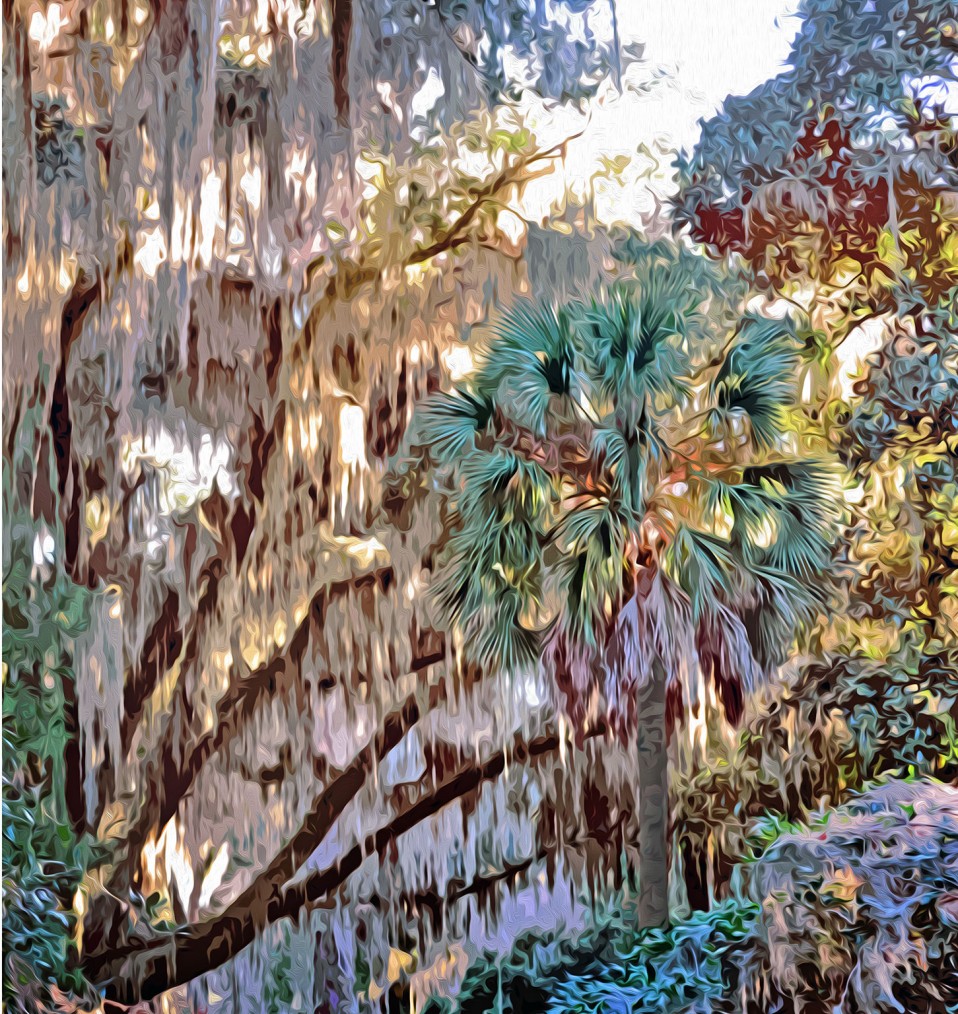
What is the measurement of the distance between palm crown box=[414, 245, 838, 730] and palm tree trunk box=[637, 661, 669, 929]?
7 cm

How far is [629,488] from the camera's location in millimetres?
2742

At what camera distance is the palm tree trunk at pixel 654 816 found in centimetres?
270

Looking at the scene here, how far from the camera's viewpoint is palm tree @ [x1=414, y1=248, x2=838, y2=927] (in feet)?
8.87

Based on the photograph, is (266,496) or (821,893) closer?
(821,893)

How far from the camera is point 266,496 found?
2.81 metres

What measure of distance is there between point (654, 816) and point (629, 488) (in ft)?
2.98

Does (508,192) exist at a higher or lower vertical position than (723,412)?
higher

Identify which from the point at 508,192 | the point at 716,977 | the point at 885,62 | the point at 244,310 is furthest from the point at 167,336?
the point at 716,977

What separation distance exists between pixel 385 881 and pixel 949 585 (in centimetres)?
175

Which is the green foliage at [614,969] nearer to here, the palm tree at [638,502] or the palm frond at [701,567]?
the palm tree at [638,502]

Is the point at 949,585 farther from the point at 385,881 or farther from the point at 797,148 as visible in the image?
the point at 385,881

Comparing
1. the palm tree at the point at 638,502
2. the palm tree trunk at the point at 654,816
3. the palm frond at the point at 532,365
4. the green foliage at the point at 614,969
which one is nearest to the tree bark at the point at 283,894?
the palm tree trunk at the point at 654,816

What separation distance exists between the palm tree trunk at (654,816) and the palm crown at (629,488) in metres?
0.07

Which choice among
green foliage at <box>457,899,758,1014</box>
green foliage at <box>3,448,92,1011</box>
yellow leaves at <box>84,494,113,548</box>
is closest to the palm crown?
green foliage at <box>457,899,758,1014</box>
